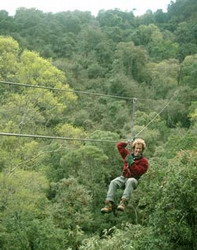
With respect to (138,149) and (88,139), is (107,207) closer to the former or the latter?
(138,149)

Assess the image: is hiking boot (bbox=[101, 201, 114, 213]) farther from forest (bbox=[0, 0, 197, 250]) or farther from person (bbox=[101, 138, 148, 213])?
forest (bbox=[0, 0, 197, 250])

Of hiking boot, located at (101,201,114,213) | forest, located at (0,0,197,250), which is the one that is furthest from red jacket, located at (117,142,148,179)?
forest, located at (0,0,197,250)

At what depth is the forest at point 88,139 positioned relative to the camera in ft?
31.3

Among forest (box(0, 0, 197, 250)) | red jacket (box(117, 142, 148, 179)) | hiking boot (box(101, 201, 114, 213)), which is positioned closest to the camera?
hiking boot (box(101, 201, 114, 213))

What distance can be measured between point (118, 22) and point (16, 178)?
44.0 metres

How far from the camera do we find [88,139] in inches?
272

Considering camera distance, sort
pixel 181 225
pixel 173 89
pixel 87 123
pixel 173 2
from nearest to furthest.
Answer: pixel 181 225 → pixel 87 123 → pixel 173 89 → pixel 173 2

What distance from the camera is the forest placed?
9531 millimetres

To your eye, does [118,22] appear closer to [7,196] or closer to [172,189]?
[7,196]

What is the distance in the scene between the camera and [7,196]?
49.1 ft

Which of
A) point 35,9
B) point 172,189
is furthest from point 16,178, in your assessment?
point 35,9

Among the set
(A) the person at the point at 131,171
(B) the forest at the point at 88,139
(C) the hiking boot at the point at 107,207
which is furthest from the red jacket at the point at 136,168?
(B) the forest at the point at 88,139

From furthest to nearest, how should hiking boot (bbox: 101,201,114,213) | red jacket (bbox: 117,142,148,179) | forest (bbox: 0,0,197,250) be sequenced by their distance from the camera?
1. forest (bbox: 0,0,197,250)
2. red jacket (bbox: 117,142,148,179)
3. hiking boot (bbox: 101,201,114,213)

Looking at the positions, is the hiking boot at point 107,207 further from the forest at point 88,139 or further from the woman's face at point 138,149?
the forest at point 88,139
